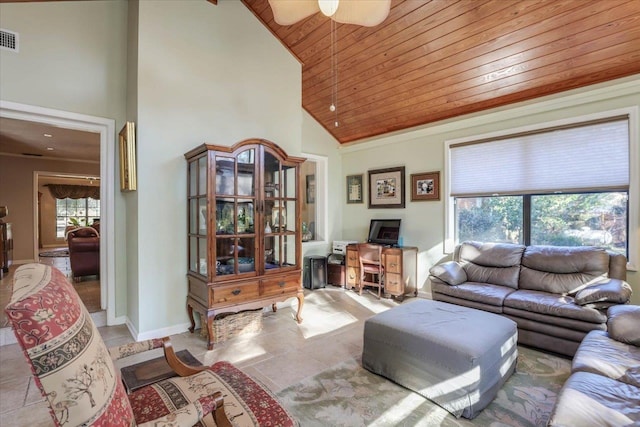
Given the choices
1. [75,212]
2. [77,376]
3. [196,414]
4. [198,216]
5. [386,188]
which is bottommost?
[196,414]

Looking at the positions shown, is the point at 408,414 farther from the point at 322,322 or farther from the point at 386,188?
the point at 386,188

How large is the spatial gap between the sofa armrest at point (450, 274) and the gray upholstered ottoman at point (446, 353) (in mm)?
1052

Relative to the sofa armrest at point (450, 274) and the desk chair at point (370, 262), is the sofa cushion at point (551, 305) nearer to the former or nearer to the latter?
the sofa armrest at point (450, 274)

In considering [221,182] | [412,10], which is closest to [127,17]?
[221,182]

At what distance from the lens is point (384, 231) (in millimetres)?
5215

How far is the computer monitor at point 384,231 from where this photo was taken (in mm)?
5047

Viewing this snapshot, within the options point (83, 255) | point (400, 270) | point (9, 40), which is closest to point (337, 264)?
point (400, 270)

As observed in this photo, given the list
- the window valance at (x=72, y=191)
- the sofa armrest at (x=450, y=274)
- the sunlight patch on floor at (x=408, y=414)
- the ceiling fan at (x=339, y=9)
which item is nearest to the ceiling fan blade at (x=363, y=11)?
the ceiling fan at (x=339, y=9)

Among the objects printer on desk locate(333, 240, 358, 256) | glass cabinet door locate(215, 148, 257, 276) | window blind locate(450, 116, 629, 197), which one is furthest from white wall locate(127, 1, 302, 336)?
window blind locate(450, 116, 629, 197)

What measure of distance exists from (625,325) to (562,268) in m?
1.25

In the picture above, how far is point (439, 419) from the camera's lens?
6.60 feet

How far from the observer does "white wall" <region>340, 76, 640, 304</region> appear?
326 cm

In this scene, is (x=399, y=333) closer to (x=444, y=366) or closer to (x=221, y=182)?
(x=444, y=366)

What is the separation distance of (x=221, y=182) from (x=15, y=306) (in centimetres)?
234
